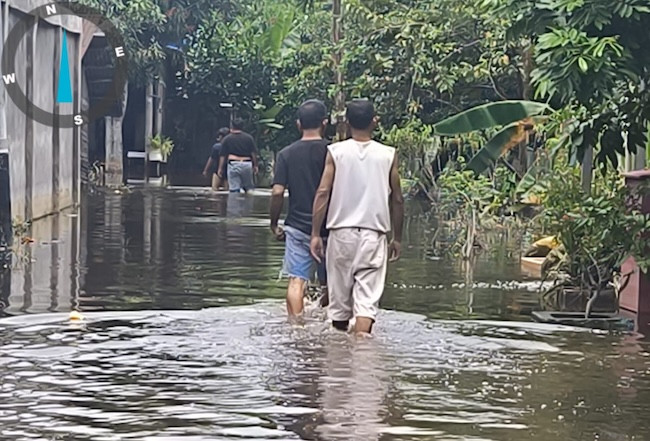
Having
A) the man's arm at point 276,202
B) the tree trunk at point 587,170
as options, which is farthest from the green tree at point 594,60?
the tree trunk at point 587,170

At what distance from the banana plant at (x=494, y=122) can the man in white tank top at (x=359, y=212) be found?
6.46 meters

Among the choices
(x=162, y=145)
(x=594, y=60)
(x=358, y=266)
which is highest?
(x=594, y=60)

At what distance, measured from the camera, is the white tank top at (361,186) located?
9.71 metres

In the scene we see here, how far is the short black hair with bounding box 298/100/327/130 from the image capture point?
34.5 ft

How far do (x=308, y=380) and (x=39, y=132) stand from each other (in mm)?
14294

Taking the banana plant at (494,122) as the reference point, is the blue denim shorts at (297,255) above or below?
below

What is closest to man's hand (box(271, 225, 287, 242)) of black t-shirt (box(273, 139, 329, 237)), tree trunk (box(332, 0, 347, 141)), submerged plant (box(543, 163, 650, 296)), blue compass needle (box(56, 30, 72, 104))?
black t-shirt (box(273, 139, 329, 237))

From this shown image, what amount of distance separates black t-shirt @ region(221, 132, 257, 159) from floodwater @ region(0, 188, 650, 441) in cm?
962

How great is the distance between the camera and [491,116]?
16875 mm

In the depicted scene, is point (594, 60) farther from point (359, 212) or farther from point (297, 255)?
point (297, 255)

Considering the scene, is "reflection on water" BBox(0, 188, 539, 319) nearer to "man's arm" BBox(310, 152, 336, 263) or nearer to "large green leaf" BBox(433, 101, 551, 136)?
"large green leaf" BBox(433, 101, 551, 136)

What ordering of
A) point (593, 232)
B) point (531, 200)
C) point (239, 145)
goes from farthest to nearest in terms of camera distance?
point (239, 145), point (531, 200), point (593, 232)
